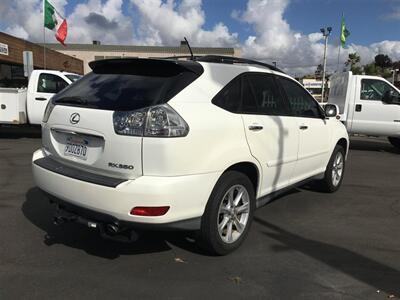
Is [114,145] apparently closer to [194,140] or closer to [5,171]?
[194,140]

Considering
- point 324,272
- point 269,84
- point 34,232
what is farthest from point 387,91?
point 34,232

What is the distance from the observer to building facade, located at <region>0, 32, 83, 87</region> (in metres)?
22.5

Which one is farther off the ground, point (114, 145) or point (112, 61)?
point (112, 61)

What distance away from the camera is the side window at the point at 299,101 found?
5.50m

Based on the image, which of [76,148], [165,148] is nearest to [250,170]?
[165,148]

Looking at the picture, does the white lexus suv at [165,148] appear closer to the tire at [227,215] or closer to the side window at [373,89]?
the tire at [227,215]

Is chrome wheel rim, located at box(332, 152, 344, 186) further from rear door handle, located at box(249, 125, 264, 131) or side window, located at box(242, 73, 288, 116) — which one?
rear door handle, located at box(249, 125, 264, 131)

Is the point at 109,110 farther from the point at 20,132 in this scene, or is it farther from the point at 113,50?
the point at 113,50

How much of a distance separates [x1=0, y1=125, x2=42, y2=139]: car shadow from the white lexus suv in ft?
33.9

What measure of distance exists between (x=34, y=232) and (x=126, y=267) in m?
1.40

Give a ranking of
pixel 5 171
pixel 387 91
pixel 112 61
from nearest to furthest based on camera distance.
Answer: pixel 112 61 < pixel 5 171 < pixel 387 91

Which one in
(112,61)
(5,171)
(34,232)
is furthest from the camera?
(5,171)

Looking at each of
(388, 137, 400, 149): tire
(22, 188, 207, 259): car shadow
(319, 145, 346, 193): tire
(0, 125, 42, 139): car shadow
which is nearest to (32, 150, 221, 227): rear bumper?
(22, 188, 207, 259): car shadow

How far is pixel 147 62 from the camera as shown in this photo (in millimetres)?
4129
